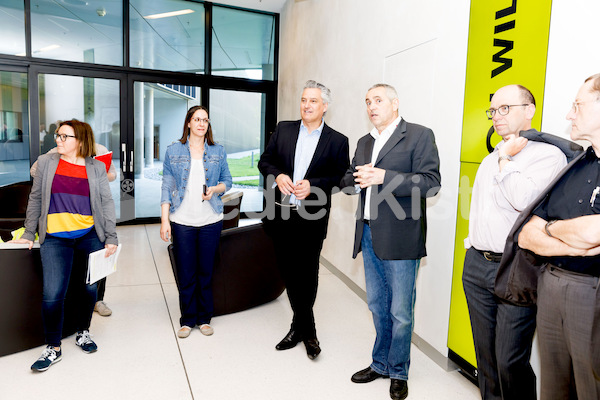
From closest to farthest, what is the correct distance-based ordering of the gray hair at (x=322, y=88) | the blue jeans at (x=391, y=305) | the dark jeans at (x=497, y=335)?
the dark jeans at (x=497, y=335) < the blue jeans at (x=391, y=305) < the gray hair at (x=322, y=88)

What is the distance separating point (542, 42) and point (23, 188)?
199 inches

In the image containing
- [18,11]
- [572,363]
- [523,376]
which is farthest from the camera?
[18,11]

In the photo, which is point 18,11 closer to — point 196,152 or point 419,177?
point 196,152

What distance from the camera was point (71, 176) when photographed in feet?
8.92

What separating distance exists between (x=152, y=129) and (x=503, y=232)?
6.41 meters

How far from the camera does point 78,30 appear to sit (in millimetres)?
6453

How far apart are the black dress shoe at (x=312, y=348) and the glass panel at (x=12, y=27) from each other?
19.7 feet

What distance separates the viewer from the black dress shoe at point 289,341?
3.02m

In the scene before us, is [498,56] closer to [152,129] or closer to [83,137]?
[83,137]

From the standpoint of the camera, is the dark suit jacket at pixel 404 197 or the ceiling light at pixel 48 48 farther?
the ceiling light at pixel 48 48

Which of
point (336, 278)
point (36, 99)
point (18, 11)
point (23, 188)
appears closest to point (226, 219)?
point (336, 278)

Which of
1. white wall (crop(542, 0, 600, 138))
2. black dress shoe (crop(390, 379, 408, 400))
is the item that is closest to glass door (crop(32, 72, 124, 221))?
black dress shoe (crop(390, 379, 408, 400))

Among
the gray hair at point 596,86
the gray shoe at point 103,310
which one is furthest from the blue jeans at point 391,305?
the gray shoe at point 103,310

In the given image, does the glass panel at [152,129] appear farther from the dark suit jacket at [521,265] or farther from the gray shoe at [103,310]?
the dark suit jacket at [521,265]
